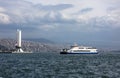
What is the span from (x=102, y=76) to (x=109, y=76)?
1.50m

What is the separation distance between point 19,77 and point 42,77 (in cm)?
478

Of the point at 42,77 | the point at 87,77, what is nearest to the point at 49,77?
the point at 42,77

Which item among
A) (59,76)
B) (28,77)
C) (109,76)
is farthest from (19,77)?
(109,76)

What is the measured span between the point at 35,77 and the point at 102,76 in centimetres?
1447

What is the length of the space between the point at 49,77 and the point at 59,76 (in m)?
2.67

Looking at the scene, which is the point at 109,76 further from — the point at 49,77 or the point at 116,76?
the point at 49,77

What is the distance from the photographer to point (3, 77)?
240 ft

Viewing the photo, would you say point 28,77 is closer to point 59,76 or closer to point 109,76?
point 59,76

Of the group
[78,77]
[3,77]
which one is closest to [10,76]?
[3,77]

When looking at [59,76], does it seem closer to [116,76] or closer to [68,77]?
[68,77]

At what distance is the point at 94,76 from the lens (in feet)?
249

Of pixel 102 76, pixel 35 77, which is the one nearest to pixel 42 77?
pixel 35 77

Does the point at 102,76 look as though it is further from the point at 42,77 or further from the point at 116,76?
the point at 42,77

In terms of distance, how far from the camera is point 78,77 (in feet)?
244
